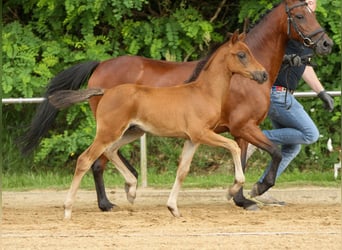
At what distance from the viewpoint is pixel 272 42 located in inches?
404

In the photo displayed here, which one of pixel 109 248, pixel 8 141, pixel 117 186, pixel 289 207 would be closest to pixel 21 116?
pixel 8 141

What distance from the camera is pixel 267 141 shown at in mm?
9914

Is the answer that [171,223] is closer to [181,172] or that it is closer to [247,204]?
[181,172]

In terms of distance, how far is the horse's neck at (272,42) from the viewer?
1021 centimetres

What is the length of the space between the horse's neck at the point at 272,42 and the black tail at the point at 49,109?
5.81ft

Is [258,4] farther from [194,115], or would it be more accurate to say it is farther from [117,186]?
[194,115]

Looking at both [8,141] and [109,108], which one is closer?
[109,108]

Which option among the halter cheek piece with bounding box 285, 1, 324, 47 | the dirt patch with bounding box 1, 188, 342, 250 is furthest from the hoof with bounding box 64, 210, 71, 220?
the halter cheek piece with bounding box 285, 1, 324, 47

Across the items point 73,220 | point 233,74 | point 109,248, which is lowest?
point 73,220

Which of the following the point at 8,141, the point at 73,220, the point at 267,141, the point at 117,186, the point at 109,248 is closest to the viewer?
the point at 109,248

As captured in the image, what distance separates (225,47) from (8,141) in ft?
17.8

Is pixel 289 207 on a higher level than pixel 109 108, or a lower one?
lower

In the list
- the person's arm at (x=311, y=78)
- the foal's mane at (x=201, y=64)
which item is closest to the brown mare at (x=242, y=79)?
the foal's mane at (x=201, y=64)

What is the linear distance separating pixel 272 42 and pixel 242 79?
53cm
